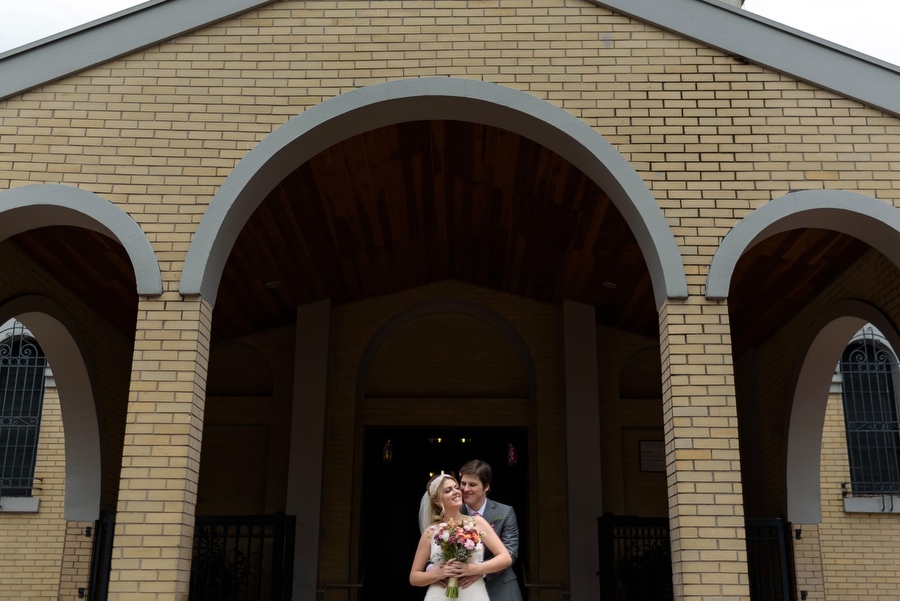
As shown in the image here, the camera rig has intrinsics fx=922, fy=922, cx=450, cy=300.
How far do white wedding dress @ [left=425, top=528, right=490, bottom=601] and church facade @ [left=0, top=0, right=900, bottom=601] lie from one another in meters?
1.55

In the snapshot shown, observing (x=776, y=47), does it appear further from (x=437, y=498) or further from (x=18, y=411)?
(x=18, y=411)

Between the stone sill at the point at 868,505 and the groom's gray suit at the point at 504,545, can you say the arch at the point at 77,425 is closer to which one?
the groom's gray suit at the point at 504,545

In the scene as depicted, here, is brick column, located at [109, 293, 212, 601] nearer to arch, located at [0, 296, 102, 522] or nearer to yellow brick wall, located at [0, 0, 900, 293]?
yellow brick wall, located at [0, 0, 900, 293]

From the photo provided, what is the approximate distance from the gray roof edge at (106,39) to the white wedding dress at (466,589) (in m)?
4.64

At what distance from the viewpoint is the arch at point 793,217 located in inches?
274

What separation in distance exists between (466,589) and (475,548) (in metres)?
0.28

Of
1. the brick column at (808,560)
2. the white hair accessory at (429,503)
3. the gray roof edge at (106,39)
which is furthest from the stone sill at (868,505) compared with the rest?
the gray roof edge at (106,39)

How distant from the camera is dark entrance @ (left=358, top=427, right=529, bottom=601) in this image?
1257cm

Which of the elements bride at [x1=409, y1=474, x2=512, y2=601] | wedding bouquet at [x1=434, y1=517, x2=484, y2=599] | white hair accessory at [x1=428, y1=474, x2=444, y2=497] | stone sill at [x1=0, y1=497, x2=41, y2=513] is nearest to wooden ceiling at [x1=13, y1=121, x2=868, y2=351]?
stone sill at [x1=0, y1=497, x2=41, y2=513]

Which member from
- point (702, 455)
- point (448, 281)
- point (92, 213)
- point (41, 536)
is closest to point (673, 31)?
point (702, 455)

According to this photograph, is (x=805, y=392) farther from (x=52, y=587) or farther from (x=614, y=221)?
(x=52, y=587)

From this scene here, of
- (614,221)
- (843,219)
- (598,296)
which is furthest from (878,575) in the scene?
(843,219)

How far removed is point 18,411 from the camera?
14.0 meters

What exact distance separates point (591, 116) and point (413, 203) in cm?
379
